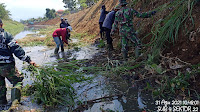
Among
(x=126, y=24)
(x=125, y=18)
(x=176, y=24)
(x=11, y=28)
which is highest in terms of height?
(x=11, y=28)

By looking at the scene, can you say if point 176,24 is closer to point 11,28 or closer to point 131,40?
point 131,40


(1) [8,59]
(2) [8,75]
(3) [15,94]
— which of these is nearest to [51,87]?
(3) [15,94]

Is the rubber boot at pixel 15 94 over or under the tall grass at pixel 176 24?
under

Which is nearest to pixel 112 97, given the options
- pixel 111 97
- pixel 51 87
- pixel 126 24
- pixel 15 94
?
pixel 111 97

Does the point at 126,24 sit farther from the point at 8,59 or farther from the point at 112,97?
the point at 8,59

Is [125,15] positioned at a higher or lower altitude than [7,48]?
higher

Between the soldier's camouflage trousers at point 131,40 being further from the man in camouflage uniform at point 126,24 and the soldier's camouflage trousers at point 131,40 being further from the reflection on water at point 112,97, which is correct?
the reflection on water at point 112,97

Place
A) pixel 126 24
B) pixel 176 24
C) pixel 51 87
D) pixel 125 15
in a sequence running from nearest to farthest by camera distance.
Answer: pixel 51 87 → pixel 176 24 → pixel 125 15 → pixel 126 24

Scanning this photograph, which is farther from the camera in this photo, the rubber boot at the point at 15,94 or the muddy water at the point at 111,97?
the rubber boot at the point at 15,94

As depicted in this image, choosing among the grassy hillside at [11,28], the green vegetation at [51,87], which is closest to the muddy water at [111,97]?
the green vegetation at [51,87]

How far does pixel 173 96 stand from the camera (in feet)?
9.59

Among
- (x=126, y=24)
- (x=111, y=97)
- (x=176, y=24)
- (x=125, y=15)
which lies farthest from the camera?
(x=126, y=24)

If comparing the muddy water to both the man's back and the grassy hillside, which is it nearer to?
the man's back

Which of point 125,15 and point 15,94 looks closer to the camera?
point 15,94
